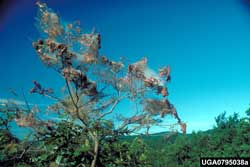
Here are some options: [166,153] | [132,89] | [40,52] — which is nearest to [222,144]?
[166,153]

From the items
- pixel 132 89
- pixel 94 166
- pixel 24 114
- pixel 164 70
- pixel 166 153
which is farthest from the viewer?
pixel 166 153

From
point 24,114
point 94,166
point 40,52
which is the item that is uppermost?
point 40,52

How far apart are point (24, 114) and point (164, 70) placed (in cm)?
184

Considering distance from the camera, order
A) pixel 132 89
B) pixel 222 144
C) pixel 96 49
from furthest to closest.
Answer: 1. pixel 222 144
2. pixel 132 89
3. pixel 96 49

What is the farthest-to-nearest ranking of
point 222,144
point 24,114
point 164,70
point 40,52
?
point 222,144 < point 164,70 < point 40,52 < point 24,114

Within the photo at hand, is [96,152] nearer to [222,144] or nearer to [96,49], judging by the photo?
[96,49]

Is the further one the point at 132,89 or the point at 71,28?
the point at 132,89

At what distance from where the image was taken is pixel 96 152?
2.45 metres

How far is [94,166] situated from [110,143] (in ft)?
0.74

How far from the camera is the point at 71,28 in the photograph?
3.63 metres

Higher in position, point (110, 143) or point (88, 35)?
point (88, 35)

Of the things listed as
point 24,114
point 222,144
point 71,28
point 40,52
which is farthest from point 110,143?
point 222,144

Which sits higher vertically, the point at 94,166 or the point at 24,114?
the point at 24,114

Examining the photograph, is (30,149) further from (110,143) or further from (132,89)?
(132,89)
